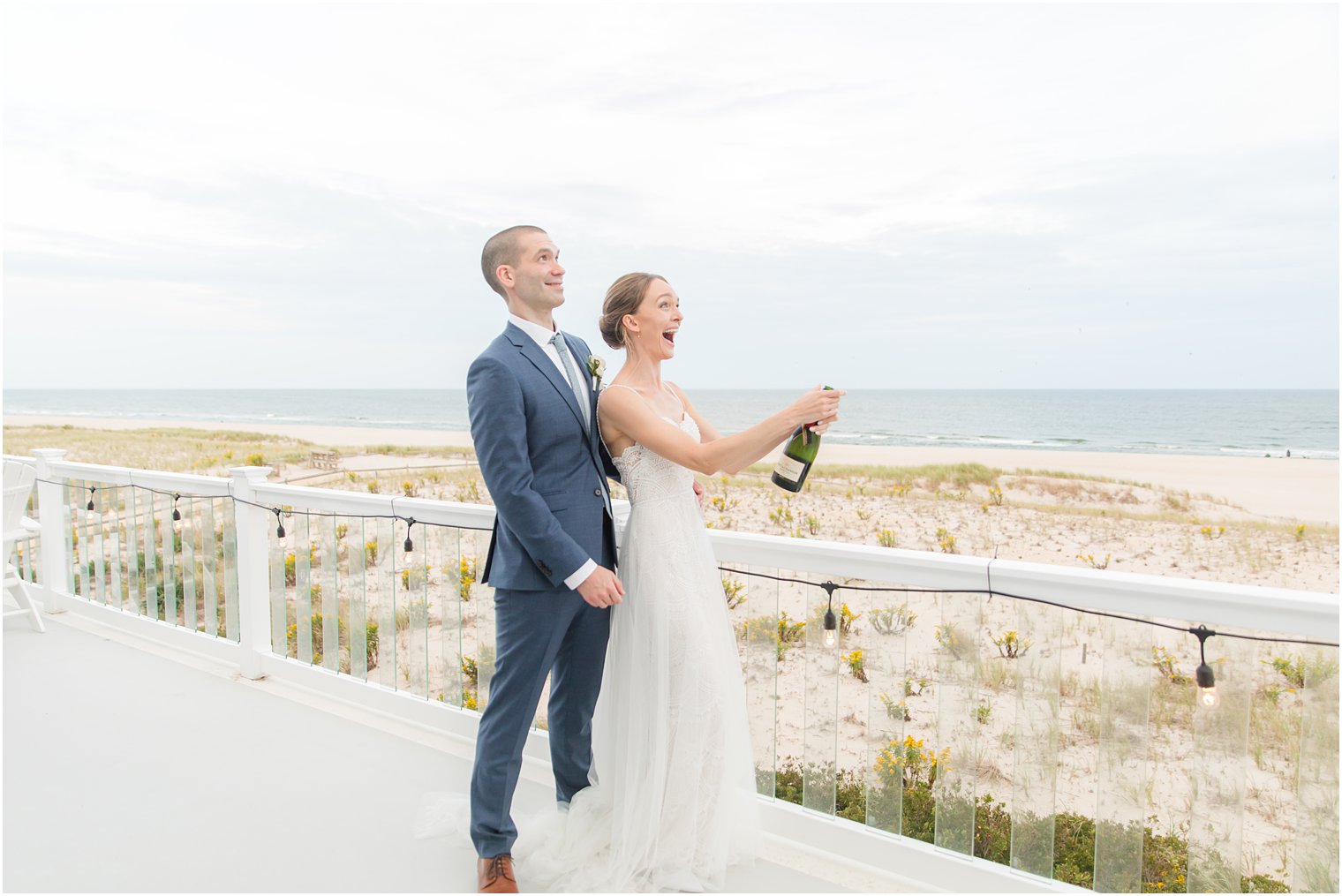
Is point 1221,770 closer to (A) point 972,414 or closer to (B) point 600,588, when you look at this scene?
(B) point 600,588

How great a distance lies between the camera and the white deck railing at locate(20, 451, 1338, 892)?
66.2 inches

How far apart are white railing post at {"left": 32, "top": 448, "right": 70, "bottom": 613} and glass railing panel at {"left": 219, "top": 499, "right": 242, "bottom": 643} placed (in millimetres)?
1539

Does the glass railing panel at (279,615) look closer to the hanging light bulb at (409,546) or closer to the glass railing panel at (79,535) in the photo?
the hanging light bulb at (409,546)

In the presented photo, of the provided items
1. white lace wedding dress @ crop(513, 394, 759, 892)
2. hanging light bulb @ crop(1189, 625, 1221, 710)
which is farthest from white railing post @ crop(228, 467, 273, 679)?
hanging light bulb @ crop(1189, 625, 1221, 710)

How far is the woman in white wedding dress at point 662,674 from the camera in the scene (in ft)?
6.70

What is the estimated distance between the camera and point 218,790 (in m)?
2.60

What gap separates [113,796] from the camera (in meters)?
2.55

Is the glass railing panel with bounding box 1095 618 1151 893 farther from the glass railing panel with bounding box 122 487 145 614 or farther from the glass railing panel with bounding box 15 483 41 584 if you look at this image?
the glass railing panel with bounding box 15 483 41 584

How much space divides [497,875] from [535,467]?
103 centimetres

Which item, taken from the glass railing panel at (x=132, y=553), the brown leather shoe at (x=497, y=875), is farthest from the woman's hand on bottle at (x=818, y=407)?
the glass railing panel at (x=132, y=553)

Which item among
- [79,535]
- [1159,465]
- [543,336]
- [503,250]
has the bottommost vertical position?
Result: [1159,465]

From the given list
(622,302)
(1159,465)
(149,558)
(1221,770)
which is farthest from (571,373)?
(1159,465)

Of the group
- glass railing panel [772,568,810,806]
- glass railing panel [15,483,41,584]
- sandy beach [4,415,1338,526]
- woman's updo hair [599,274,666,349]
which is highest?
woman's updo hair [599,274,666,349]

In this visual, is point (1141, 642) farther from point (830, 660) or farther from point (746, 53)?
point (746, 53)
